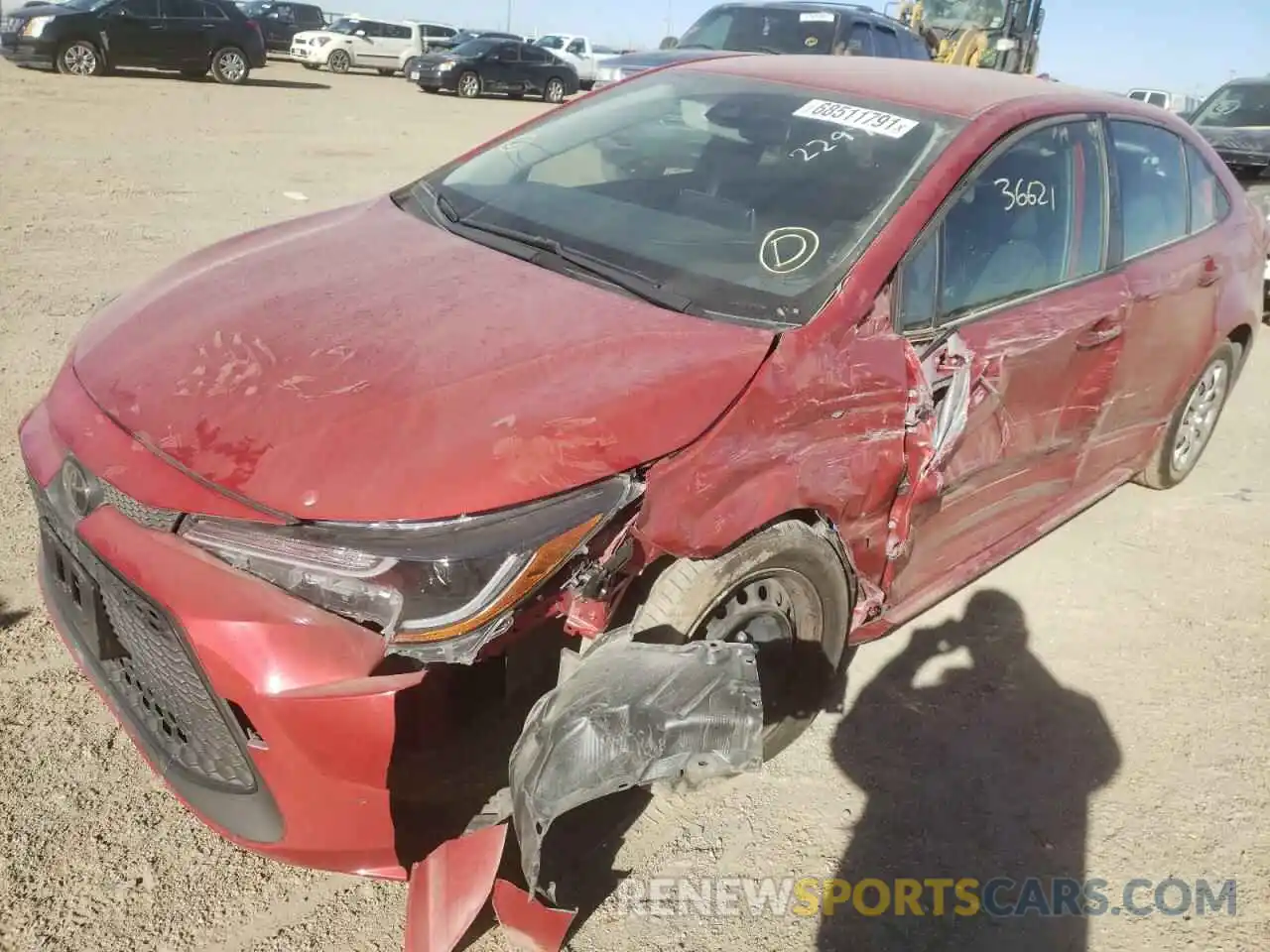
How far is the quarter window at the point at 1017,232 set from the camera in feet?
8.37

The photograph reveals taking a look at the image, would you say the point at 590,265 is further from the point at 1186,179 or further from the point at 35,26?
the point at 35,26

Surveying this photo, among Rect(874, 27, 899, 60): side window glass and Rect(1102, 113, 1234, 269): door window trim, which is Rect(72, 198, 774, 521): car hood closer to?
Rect(1102, 113, 1234, 269): door window trim

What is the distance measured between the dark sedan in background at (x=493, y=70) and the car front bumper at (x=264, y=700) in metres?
21.5

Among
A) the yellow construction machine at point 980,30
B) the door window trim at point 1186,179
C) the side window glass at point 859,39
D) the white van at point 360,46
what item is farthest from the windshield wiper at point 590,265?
the white van at point 360,46

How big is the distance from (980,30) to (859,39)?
4.14 metres

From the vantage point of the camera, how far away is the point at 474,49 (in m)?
21.7

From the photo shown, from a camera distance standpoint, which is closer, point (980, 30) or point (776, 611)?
point (776, 611)

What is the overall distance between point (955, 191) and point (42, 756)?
2739 mm

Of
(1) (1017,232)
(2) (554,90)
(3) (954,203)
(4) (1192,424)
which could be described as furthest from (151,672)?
(2) (554,90)

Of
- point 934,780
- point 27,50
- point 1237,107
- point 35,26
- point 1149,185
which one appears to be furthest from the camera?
point 27,50

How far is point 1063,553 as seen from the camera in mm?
4035

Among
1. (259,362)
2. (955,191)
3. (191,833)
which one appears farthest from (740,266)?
(191,833)

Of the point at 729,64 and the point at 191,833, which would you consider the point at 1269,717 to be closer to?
the point at 729,64

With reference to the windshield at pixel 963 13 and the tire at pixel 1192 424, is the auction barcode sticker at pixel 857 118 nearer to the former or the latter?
the tire at pixel 1192 424
